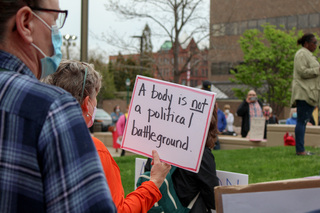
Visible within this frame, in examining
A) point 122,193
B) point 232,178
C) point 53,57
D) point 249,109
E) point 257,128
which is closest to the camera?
point 53,57

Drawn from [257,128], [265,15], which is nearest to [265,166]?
[257,128]

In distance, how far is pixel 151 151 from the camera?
2820mm

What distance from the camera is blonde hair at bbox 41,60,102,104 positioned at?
92.5 inches

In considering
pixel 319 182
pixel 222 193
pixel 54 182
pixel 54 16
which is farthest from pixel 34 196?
pixel 319 182

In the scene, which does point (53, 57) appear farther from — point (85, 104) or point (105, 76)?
point (105, 76)

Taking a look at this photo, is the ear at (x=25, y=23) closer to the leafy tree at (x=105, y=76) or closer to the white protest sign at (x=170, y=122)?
the white protest sign at (x=170, y=122)

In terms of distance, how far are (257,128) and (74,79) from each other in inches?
427

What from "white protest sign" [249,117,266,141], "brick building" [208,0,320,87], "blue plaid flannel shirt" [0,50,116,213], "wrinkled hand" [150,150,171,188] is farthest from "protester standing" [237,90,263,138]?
"brick building" [208,0,320,87]

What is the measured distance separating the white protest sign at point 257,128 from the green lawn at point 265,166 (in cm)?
347

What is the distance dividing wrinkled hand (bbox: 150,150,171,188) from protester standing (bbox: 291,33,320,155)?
5.32m

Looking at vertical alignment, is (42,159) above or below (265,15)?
below

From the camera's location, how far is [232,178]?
3418 mm

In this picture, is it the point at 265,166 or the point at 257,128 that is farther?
the point at 257,128

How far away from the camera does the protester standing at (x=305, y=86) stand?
24.3ft
